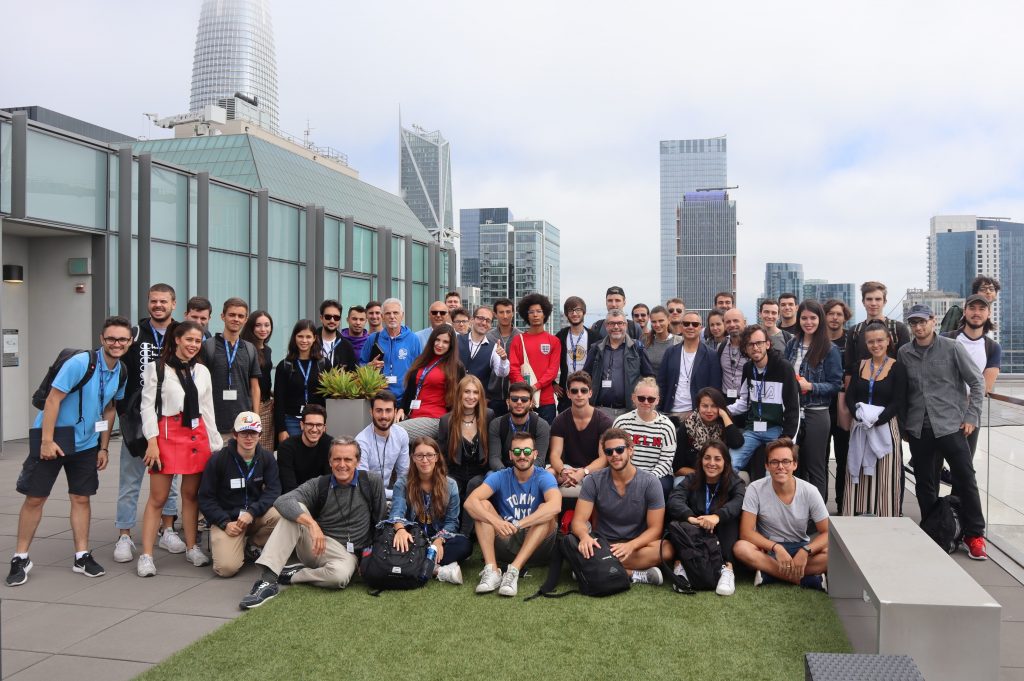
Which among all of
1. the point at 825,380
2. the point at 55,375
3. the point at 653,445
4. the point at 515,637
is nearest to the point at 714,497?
the point at 653,445

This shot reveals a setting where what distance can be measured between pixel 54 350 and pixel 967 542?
12923mm

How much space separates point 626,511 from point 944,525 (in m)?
2.54

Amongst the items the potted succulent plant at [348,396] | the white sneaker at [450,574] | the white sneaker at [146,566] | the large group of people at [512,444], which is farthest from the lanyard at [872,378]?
the white sneaker at [146,566]

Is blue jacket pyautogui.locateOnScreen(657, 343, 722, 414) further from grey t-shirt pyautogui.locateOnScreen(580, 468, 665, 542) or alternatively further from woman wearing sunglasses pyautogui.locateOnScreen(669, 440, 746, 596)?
grey t-shirt pyautogui.locateOnScreen(580, 468, 665, 542)

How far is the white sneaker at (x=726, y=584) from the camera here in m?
5.05

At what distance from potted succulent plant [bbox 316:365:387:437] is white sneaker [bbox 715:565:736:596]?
10.9 feet

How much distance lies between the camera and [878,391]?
6.11 m

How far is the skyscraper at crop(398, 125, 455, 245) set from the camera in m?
171

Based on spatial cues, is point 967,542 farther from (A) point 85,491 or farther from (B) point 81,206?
(B) point 81,206

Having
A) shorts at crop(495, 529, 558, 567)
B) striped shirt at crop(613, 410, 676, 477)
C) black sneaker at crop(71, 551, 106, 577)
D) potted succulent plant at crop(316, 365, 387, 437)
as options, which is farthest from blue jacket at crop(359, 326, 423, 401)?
black sneaker at crop(71, 551, 106, 577)

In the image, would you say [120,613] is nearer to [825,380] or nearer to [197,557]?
[197,557]

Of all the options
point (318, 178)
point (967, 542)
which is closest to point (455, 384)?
point (967, 542)

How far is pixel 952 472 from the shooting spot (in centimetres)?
596

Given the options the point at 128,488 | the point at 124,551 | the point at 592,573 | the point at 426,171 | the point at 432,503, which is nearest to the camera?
the point at 592,573
